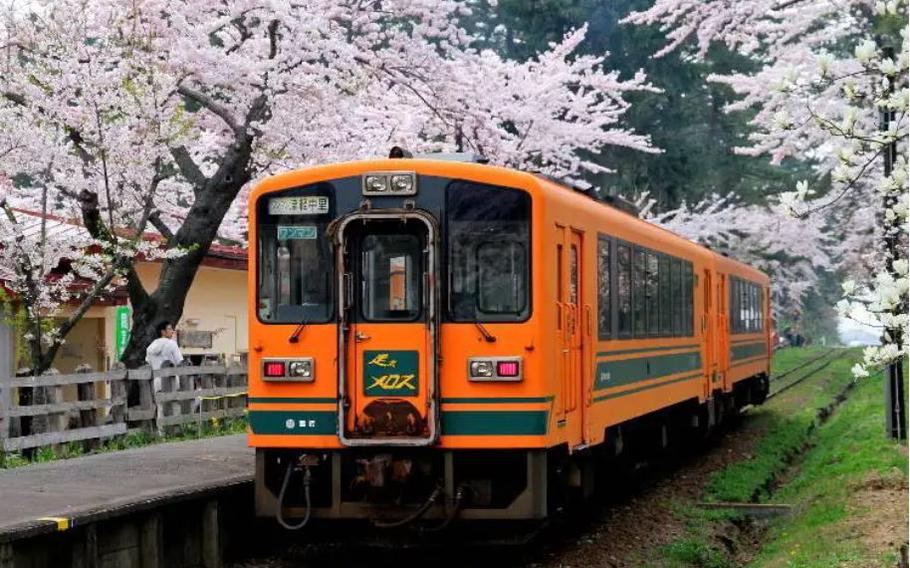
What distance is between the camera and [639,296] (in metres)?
12.2

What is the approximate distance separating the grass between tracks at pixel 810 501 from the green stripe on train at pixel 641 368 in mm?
1198

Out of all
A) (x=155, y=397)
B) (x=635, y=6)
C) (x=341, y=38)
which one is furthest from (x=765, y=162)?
(x=155, y=397)

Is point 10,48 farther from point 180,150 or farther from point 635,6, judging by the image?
point 635,6

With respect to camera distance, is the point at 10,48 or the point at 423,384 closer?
the point at 423,384

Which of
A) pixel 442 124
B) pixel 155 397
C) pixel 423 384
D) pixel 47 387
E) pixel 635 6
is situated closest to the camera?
pixel 423 384

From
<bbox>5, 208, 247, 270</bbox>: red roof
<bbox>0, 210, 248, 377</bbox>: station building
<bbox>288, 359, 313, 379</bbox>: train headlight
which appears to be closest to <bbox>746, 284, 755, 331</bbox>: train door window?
<bbox>0, 210, 248, 377</bbox>: station building

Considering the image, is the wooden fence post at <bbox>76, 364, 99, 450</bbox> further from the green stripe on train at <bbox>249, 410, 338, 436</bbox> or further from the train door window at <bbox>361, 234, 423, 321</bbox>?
the train door window at <bbox>361, 234, 423, 321</bbox>

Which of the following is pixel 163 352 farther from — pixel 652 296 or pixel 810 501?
pixel 810 501

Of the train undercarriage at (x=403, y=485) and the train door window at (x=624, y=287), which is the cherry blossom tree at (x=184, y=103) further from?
the train undercarriage at (x=403, y=485)

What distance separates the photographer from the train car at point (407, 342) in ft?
29.3

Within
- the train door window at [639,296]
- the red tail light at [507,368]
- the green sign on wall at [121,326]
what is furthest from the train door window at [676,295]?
the green sign on wall at [121,326]

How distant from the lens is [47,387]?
13422mm

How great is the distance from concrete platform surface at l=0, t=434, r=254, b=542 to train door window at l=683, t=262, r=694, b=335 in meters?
4.67

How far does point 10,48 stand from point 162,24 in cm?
169
